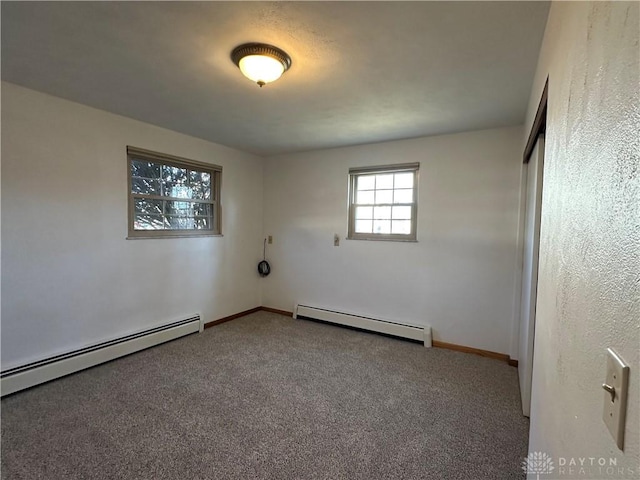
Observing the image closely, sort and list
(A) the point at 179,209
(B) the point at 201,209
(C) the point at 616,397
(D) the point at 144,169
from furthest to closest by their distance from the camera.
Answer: (B) the point at 201,209, (A) the point at 179,209, (D) the point at 144,169, (C) the point at 616,397

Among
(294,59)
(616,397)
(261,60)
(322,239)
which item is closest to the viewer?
(616,397)

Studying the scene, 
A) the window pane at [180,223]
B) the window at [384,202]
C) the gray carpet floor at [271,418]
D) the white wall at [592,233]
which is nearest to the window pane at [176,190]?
the window pane at [180,223]

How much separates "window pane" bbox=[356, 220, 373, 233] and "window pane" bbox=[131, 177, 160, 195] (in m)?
2.46

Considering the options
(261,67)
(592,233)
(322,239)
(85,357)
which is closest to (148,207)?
(85,357)

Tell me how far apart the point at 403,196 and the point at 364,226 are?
0.63 m

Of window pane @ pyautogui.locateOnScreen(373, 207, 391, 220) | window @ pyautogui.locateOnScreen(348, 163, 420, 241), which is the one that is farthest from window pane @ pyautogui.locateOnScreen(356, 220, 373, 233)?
window pane @ pyautogui.locateOnScreen(373, 207, 391, 220)

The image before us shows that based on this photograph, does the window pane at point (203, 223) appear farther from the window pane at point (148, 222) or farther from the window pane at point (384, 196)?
the window pane at point (384, 196)

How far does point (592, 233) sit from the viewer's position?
2.15 feet

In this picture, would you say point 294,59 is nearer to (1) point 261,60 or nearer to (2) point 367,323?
(1) point 261,60

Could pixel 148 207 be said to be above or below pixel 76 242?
above

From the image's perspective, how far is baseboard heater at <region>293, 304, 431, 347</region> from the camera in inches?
143

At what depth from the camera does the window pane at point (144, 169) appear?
332 cm

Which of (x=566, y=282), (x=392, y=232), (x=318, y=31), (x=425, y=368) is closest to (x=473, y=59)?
(x=318, y=31)

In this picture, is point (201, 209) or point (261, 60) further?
point (201, 209)
